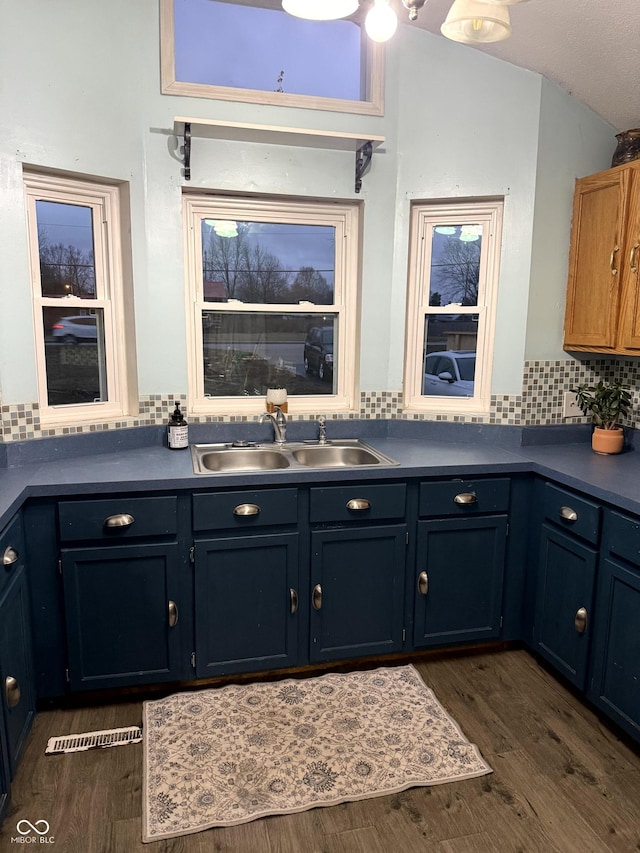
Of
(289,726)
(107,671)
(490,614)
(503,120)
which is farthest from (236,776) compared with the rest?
(503,120)

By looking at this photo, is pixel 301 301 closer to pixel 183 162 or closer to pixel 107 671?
pixel 183 162

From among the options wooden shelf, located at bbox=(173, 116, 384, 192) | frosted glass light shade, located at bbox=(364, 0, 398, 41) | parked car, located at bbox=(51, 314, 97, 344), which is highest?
wooden shelf, located at bbox=(173, 116, 384, 192)

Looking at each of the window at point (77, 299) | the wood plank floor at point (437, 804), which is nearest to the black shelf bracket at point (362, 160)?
the window at point (77, 299)

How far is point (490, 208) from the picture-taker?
3.03 m

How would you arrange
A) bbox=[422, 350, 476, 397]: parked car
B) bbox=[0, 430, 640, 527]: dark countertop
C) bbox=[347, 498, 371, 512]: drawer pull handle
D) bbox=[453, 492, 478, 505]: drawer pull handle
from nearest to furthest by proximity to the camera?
→ 1. bbox=[0, 430, 640, 527]: dark countertop
2. bbox=[347, 498, 371, 512]: drawer pull handle
3. bbox=[453, 492, 478, 505]: drawer pull handle
4. bbox=[422, 350, 476, 397]: parked car

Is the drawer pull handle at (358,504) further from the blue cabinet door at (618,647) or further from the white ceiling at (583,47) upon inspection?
the white ceiling at (583,47)

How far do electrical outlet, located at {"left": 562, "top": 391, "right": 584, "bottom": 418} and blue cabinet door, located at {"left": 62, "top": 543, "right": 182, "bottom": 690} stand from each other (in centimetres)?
205

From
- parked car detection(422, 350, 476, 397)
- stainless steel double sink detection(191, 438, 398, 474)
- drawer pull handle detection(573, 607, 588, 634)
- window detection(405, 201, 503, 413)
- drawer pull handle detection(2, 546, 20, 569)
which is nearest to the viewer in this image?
drawer pull handle detection(2, 546, 20, 569)

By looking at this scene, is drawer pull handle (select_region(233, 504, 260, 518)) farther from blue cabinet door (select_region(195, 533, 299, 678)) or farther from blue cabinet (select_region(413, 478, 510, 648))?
blue cabinet (select_region(413, 478, 510, 648))

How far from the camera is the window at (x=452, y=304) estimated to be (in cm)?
309

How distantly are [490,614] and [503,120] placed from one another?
91.8 inches

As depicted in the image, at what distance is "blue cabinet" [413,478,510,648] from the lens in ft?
8.77

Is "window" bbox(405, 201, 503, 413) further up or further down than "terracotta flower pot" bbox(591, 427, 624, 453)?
further up

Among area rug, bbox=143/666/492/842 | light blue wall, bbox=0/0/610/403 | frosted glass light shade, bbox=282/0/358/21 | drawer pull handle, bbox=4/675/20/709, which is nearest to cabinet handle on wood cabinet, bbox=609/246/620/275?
light blue wall, bbox=0/0/610/403
